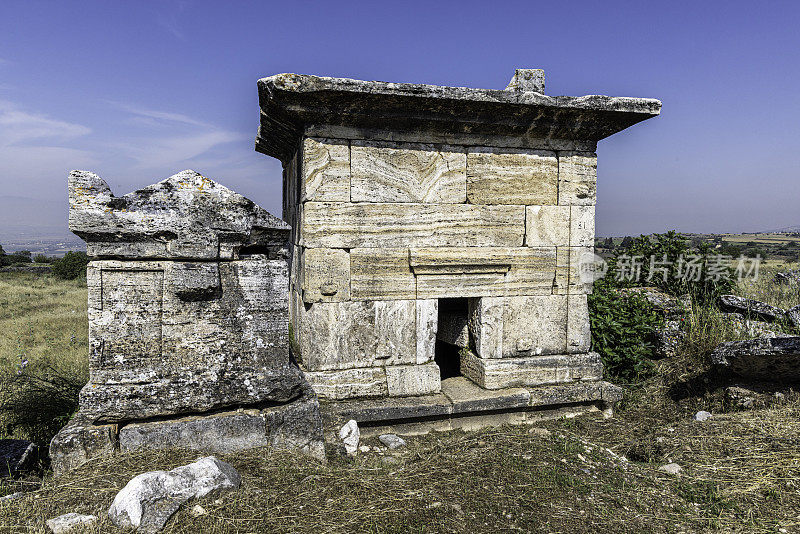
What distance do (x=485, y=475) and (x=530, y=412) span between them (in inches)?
67.7

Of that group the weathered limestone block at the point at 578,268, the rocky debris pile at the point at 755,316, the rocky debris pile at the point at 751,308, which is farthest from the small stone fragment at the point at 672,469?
the rocky debris pile at the point at 751,308

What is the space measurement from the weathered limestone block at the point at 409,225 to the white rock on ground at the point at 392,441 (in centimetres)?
176

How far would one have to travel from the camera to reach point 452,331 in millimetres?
5527

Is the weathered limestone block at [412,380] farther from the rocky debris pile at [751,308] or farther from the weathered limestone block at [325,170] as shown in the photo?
the rocky debris pile at [751,308]

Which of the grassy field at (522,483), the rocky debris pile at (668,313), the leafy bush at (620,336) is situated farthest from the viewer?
the rocky debris pile at (668,313)

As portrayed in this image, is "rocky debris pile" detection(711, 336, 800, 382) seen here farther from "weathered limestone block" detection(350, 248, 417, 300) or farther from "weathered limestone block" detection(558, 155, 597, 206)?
"weathered limestone block" detection(350, 248, 417, 300)

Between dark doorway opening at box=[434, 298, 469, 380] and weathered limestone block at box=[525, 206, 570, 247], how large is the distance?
1142 millimetres

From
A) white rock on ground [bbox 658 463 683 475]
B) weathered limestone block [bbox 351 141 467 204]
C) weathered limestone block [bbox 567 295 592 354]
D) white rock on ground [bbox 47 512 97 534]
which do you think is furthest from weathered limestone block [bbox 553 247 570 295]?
white rock on ground [bbox 47 512 97 534]

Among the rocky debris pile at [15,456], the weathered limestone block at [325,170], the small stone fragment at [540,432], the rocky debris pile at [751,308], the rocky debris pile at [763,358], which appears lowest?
the small stone fragment at [540,432]

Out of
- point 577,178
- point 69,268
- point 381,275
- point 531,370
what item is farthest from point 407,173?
point 69,268

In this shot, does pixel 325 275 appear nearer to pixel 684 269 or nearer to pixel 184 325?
pixel 184 325

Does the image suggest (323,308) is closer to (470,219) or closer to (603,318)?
(470,219)

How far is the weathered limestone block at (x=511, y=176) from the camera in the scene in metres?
4.82

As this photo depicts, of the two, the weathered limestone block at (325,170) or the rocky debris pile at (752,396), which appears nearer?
the weathered limestone block at (325,170)
